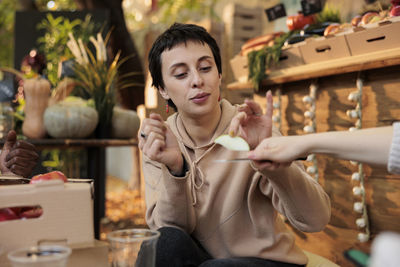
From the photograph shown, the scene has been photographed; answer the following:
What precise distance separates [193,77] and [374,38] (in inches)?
34.2

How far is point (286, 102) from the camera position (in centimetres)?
240

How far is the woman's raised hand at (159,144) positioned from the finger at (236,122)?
18 cm

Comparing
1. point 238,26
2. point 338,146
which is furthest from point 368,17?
point 238,26

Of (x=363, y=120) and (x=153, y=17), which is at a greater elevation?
(x=153, y=17)

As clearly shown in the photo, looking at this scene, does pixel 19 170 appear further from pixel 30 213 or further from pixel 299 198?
pixel 299 198

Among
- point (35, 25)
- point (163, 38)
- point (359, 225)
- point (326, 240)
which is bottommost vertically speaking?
point (326, 240)

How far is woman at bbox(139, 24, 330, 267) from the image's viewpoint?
51.4 inches

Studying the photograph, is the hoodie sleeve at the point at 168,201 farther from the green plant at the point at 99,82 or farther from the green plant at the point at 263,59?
the green plant at the point at 99,82

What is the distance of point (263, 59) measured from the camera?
7.96ft

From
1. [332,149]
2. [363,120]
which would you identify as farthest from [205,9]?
[332,149]

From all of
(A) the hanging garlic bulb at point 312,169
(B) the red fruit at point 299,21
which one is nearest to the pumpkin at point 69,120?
(B) the red fruit at point 299,21

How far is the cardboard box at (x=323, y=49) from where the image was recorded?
2012mm

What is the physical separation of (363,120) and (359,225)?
0.45 meters

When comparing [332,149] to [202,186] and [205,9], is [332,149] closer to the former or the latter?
[202,186]
